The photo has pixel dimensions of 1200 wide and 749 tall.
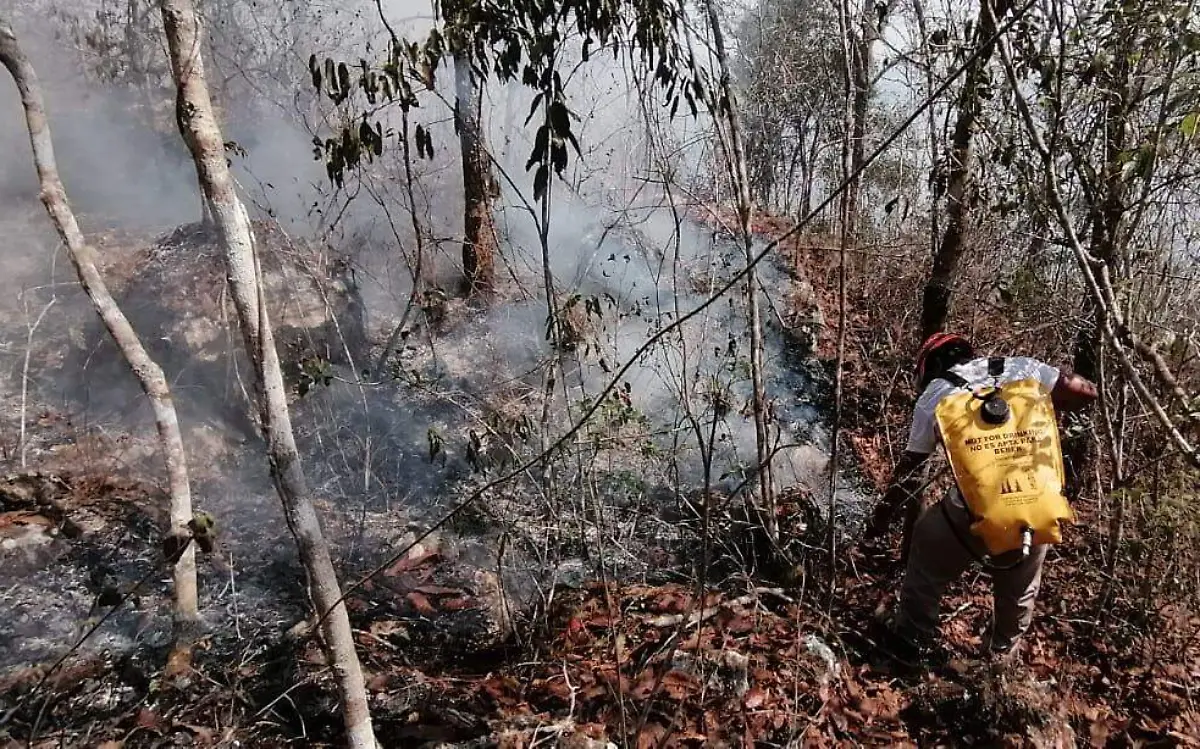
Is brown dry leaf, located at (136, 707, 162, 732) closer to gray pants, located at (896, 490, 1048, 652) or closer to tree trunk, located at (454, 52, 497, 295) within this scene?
gray pants, located at (896, 490, 1048, 652)

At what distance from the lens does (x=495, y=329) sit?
7.36m

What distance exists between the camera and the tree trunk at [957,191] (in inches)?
128

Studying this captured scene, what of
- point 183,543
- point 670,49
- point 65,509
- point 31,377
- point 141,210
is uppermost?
point 670,49

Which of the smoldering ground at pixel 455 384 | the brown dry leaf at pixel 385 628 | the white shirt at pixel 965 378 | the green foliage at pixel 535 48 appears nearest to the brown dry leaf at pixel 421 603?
the brown dry leaf at pixel 385 628

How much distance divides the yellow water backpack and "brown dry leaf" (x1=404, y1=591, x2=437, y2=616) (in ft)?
9.92

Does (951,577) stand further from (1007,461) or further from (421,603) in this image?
(421,603)

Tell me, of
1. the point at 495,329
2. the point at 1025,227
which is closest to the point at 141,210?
the point at 495,329

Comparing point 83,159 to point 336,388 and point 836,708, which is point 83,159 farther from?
point 836,708

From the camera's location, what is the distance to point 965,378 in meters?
3.05

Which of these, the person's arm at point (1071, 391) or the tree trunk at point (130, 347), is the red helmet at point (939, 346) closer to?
the person's arm at point (1071, 391)

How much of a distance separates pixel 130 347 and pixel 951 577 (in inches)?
170

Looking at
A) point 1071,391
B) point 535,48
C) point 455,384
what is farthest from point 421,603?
point 1071,391

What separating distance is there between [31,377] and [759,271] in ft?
24.5

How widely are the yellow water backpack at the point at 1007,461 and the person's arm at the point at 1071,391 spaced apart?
18 centimetres
